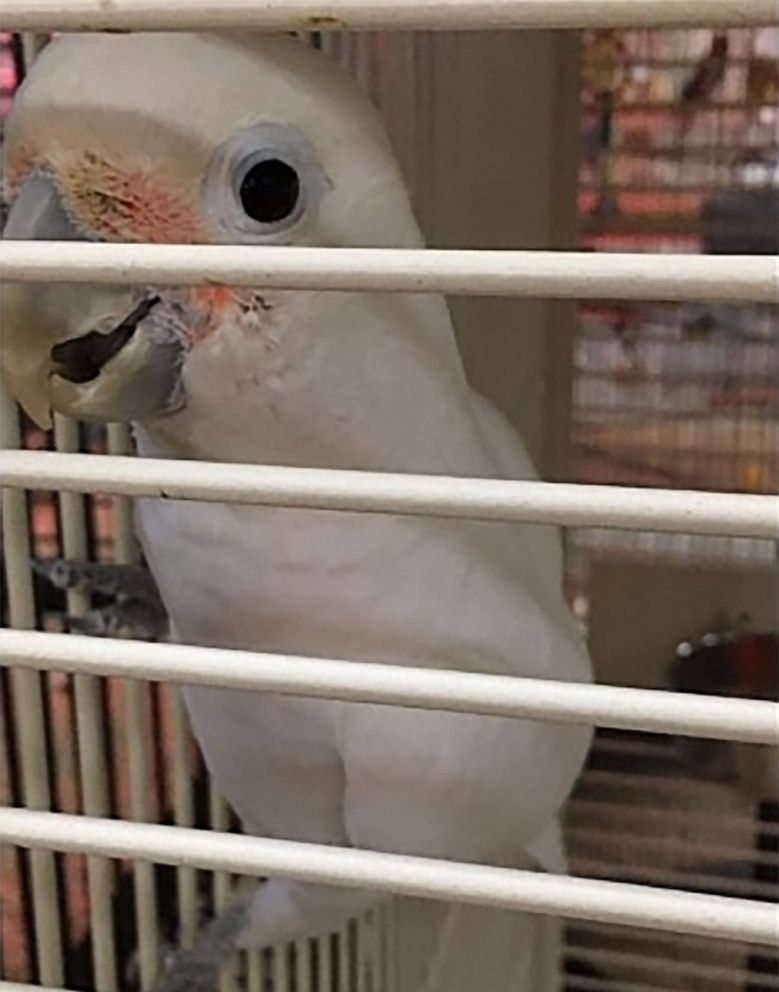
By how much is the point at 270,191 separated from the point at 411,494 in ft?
0.74

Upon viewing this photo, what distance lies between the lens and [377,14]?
1.11ft

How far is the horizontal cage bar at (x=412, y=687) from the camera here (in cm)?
36

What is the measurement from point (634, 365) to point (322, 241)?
121 centimetres

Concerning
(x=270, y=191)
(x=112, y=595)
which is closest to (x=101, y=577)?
(x=112, y=595)

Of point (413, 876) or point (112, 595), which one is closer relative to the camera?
point (413, 876)

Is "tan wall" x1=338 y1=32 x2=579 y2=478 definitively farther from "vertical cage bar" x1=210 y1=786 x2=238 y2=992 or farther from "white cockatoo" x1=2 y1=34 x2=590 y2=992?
"vertical cage bar" x1=210 y1=786 x2=238 y2=992

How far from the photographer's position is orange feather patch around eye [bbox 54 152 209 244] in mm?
524

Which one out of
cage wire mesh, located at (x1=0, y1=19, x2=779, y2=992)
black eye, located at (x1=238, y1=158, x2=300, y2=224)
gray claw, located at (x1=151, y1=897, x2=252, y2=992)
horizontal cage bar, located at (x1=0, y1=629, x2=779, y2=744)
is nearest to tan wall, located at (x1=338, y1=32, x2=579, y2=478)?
cage wire mesh, located at (x1=0, y1=19, x2=779, y2=992)

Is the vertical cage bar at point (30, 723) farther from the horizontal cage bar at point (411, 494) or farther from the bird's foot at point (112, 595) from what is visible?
the horizontal cage bar at point (411, 494)

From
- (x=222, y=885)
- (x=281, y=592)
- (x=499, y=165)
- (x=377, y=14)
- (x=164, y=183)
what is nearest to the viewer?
(x=377, y=14)

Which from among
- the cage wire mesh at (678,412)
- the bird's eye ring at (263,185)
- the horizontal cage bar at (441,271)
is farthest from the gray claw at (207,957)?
the cage wire mesh at (678,412)

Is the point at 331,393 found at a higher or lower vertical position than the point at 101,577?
higher

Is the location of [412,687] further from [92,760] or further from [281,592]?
[92,760]

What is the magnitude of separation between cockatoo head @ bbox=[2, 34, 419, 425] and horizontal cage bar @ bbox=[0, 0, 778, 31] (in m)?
0.16
